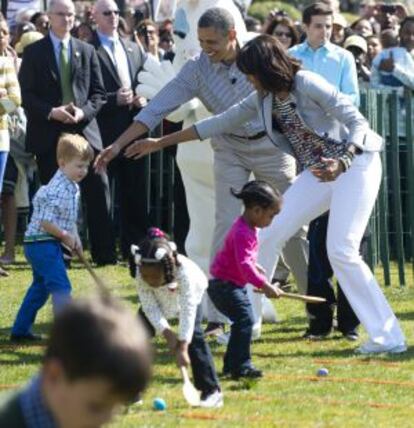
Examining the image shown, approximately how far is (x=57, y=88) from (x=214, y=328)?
375cm

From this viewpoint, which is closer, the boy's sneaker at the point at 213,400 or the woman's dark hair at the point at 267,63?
the boy's sneaker at the point at 213,400

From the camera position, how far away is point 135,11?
18.1m

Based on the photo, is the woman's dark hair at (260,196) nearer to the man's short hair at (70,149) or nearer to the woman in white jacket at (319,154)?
the woman in white jacket at (319,154)

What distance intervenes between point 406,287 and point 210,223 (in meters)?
2.94

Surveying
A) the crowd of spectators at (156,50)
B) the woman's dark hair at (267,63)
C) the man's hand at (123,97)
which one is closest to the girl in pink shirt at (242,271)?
the woman's dark hair at (267,63)

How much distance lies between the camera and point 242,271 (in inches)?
315

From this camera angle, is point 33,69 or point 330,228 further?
point 33,69

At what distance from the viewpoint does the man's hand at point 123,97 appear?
1327 centimetres

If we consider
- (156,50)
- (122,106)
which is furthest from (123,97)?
(156,50)

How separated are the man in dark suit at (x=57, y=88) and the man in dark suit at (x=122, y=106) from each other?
0.45 metres

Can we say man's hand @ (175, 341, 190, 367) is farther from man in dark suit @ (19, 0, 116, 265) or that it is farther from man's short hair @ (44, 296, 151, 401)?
man in dark suit @ (19, 0, 116, 265)

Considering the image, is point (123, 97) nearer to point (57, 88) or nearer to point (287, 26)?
point (57, 88)

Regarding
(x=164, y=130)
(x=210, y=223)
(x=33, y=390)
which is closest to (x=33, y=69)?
(x=164, y=130)

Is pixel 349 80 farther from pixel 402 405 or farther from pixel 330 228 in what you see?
pixel 402 405
